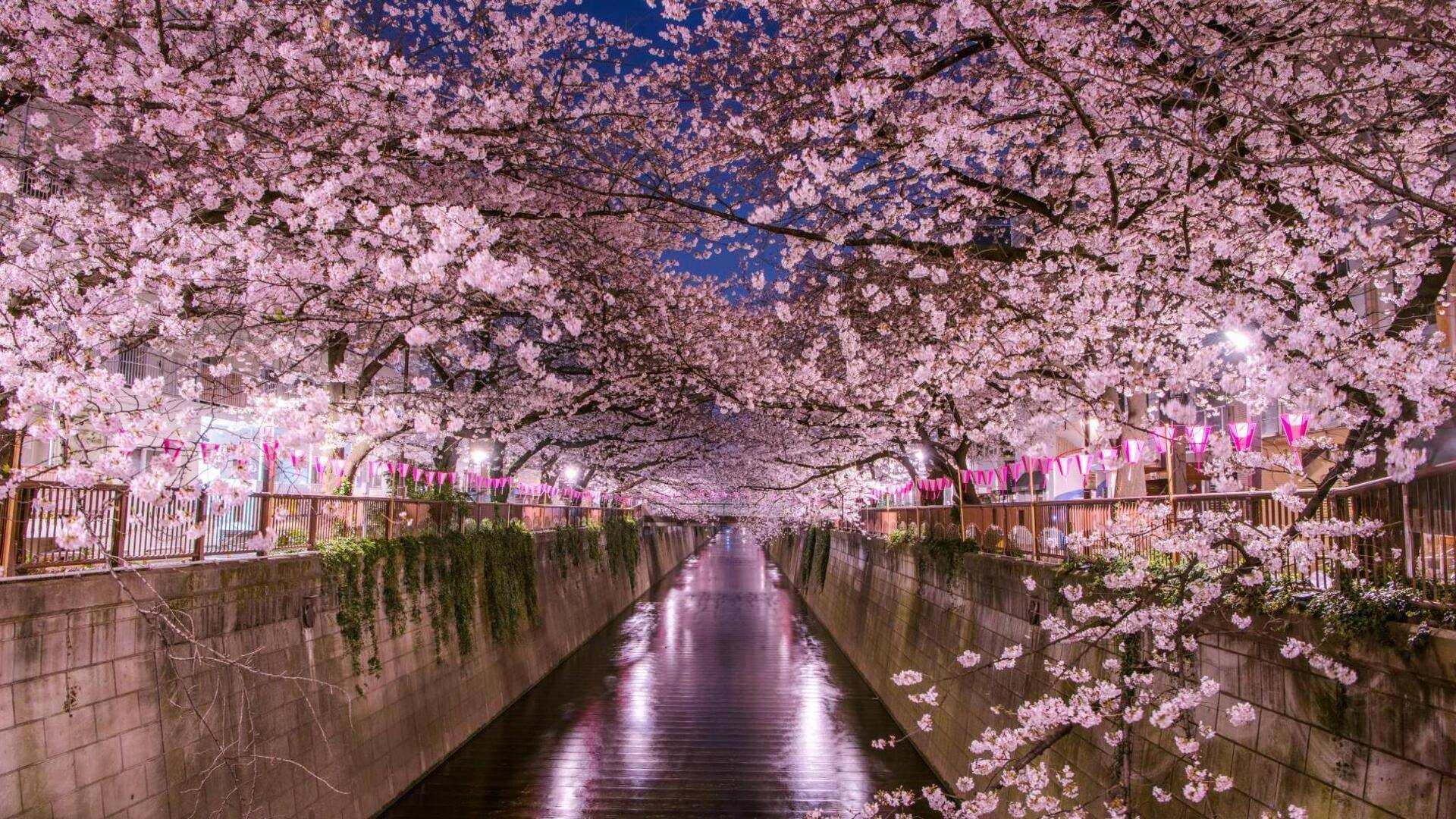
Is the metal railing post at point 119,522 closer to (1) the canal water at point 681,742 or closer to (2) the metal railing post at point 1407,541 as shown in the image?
(1) the canal water at point 681,742

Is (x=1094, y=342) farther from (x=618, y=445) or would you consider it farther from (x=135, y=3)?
(x=618, y=445)

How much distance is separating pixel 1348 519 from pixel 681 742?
12.9 m

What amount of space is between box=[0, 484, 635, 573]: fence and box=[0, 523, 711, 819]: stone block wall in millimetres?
278

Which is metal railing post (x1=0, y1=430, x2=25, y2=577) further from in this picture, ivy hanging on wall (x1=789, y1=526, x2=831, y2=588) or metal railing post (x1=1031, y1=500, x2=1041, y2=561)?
ivy hanging on wall (x1=789, y1=526, x2=831, y2=588)

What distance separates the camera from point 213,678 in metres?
8.10

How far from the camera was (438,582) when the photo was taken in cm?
1505

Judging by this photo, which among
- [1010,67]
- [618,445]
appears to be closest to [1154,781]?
[1010,67]

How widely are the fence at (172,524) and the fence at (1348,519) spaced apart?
23.5 feet

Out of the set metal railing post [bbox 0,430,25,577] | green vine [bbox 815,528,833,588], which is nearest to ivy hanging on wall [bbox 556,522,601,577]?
green vine [bbox 815,528,833,588]

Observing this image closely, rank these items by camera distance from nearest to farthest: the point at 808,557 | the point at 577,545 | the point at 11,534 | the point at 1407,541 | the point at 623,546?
the point at 1407,541 < the point at 11,534 < the point at 577,545 < the point at 623,546 < the point at 808,557

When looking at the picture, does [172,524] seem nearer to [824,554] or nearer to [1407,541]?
[1407,541]

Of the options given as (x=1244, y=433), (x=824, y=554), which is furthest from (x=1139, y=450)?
(x=824, y=554)

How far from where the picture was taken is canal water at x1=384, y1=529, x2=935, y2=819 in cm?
1283

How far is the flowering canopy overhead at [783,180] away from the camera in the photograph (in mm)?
5648
